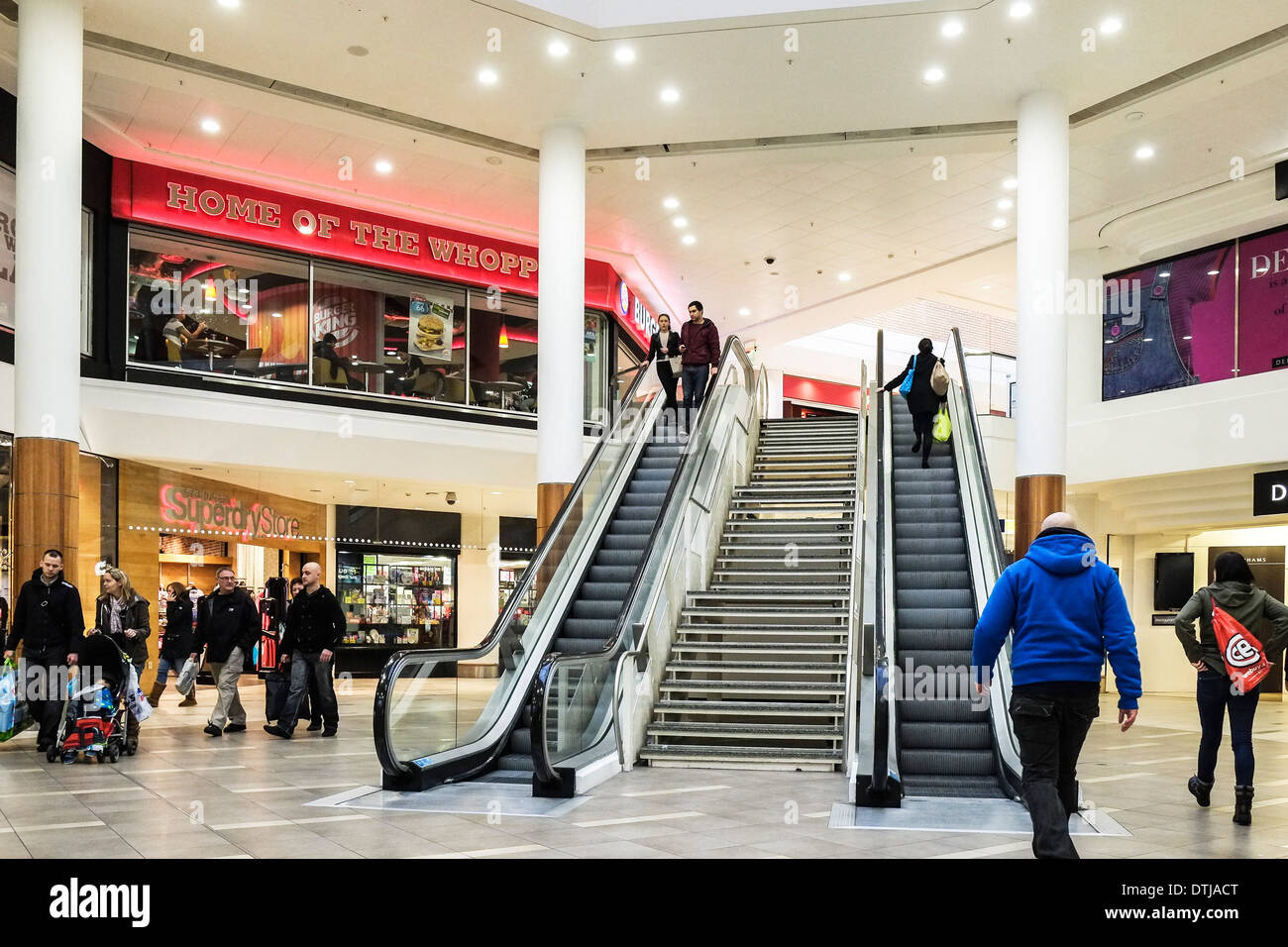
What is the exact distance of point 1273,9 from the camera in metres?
11.0

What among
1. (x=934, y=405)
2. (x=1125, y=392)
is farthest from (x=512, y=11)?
(x=1125, y=392)

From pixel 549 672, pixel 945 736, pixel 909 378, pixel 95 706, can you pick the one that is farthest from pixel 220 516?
pixel 945 736

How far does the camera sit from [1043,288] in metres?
12.6

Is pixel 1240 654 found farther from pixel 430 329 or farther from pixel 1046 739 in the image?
pixel 430 329

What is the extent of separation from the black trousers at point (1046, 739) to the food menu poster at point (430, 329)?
1466cm

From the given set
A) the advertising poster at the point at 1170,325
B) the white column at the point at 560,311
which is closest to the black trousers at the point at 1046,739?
the white column at the point at 560,311

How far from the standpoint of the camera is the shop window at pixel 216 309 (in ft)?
50.6

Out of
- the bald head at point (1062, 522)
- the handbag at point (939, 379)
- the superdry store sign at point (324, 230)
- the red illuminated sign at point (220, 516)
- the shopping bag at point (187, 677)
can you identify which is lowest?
the shopping bag at point (187, 677)

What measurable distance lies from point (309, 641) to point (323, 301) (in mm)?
8090

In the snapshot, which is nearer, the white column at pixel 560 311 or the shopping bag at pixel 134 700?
Result: the shopping bag at pixel 134 700

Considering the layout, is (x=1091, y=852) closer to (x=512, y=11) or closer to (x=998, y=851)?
(x=998, y=851)

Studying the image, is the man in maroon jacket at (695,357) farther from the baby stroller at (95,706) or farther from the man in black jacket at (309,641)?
the baby stroller at (95,706)

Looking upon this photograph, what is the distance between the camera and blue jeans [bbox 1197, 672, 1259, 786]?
21.1 ft
